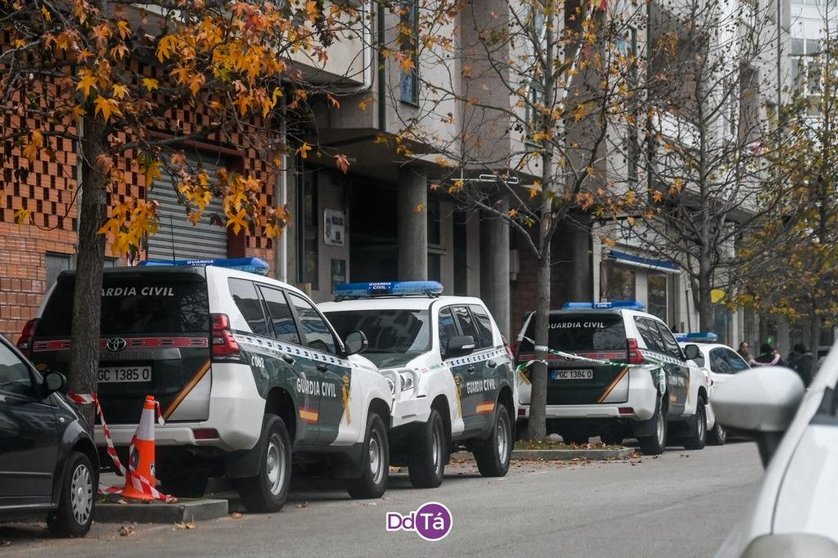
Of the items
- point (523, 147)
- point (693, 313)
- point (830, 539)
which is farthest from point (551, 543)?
point (693, 313)

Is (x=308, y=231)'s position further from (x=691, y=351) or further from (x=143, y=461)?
(x=143, y=461)

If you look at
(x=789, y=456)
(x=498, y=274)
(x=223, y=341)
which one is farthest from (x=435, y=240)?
(x=789, y=456)

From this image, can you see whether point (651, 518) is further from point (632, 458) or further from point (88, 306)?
point (632, 458)

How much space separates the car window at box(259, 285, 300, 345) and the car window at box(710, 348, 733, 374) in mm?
14884

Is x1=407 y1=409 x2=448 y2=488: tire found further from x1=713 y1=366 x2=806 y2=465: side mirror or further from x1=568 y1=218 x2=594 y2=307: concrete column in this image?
x1=568 y1=218 x2=594 y2=307: concrete column

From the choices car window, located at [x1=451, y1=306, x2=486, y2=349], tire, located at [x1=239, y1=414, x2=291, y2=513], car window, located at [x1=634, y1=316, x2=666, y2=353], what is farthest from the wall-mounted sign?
tire, located at [x1=239, y1=414, x2=291, y2=513]

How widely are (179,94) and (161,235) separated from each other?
8.43 metres

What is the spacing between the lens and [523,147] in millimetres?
29359

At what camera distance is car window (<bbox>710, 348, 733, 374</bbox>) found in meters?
27.1

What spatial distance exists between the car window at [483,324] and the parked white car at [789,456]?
525 inches

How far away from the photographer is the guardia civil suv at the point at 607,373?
20812 millimetres

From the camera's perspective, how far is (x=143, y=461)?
1177cm

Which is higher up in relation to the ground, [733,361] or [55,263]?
[55,263]

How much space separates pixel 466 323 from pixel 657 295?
2724 centimetres
